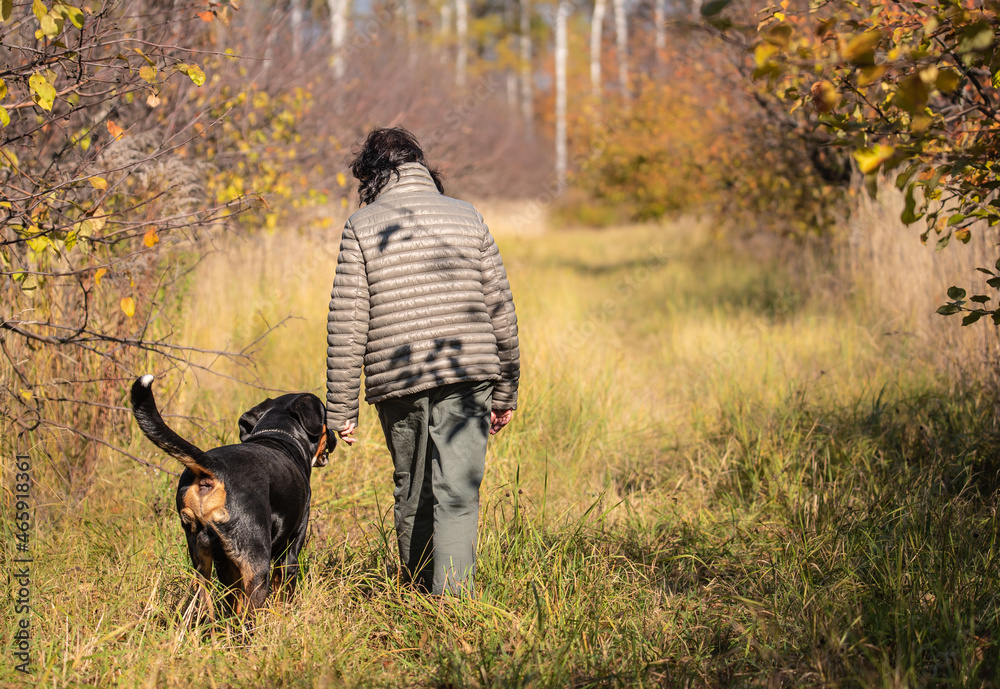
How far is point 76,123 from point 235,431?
9.08 ft

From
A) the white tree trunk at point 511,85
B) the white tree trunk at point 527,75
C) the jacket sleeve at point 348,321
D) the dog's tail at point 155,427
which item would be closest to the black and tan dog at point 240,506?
the dog's tail at point 155,427

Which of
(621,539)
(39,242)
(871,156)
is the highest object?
(871,156)

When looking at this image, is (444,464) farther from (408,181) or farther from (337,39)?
(337,39)

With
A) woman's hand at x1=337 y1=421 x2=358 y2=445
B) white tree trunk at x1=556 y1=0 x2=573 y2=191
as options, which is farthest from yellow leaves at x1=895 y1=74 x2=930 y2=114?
white tree trunk at x1=556 y1=0 x2=573 y2=191

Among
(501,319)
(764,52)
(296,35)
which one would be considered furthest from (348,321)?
(296,35)

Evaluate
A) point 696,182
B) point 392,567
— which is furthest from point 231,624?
point 696,182

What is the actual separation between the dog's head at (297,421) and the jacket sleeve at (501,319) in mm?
838

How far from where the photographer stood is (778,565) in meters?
3.03

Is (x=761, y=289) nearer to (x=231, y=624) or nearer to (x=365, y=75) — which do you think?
(x=365, y=75)

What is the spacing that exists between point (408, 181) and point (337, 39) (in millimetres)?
9494

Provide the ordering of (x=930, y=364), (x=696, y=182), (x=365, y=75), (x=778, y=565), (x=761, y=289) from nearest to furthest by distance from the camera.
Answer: (x=778, y=565) < (x=930, y=364) < (x=761, y=289) < (x=696, y=182) < (x=365, y=75)

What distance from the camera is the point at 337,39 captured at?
37.3 ft

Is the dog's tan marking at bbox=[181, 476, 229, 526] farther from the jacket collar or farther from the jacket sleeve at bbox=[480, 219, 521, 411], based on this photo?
the jacket collar

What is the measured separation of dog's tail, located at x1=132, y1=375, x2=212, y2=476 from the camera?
2.44 meters
